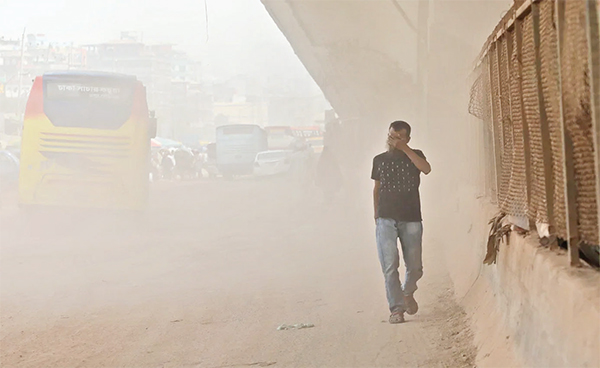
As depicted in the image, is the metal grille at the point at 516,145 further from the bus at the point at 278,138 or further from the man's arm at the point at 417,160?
the bus at the point at 278,138

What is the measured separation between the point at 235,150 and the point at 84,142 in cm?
3051

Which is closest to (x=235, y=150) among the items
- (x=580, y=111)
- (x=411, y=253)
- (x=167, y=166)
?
(x=167, y=166)

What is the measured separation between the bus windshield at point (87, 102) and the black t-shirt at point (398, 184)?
40.5 ft

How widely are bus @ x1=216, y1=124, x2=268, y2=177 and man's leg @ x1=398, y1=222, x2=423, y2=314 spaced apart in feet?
133

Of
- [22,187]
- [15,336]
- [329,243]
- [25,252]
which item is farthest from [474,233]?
[22,187]

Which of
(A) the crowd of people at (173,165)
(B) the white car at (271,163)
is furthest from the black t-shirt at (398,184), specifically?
(A) the crowd of people at (173,165)

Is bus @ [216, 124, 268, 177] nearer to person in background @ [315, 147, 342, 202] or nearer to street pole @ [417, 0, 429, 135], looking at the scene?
person in background @ [315, 147, 342, 202]

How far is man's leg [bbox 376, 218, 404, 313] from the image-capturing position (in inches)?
282

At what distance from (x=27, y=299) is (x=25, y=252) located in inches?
211

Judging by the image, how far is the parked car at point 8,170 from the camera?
2928cm

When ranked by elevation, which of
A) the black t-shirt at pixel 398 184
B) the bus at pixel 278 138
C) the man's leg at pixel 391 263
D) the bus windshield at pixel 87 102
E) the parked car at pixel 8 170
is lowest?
the man's leg at pixel 391 263

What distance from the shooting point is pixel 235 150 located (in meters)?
49.0

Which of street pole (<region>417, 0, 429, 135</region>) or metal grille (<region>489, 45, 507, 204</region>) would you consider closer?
metal grille (<region>489, 45, 507, 204</region>)

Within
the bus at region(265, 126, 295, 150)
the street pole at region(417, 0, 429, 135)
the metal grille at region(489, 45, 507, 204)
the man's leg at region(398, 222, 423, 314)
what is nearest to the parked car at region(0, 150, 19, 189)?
the street pole at region(417, 0, 429, 135)
